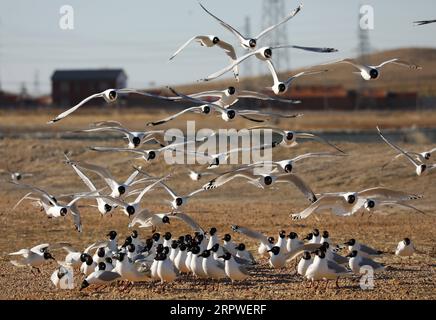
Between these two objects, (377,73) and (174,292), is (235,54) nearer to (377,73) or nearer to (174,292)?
(377,73)

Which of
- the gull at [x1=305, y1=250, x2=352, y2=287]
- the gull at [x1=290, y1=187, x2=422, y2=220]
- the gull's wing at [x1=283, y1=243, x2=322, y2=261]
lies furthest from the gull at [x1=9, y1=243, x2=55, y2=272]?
the gull at [x1=305, y1=250, x2=352, y2=287]

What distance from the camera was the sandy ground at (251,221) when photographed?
1523cm

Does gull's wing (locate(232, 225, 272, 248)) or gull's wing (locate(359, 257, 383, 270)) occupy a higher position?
gull's wing (locate(232, 225, 272, 248))

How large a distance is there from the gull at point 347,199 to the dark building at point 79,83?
203 feet

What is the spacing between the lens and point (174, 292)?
49.6ft

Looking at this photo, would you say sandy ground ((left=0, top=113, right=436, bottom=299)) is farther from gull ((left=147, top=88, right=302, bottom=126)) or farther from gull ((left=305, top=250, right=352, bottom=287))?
gull ((left=147, top=88, right=302, bottom=126))

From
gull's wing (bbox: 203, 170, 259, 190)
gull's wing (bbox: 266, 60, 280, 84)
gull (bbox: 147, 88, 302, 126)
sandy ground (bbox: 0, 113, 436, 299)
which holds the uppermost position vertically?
gull's wing (bbox: 266, 60, 280, 84)

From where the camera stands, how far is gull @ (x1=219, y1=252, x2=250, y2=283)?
1538 cm

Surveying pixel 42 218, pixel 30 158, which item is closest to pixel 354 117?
pixel 30 158

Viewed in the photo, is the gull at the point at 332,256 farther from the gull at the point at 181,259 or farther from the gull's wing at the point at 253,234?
the gull at the point at 181,259

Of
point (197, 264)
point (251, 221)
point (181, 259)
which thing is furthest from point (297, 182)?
point (251, 221)

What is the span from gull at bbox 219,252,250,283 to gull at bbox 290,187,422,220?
1.72 meters

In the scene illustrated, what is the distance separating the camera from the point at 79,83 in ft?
261
